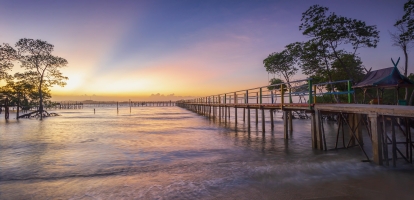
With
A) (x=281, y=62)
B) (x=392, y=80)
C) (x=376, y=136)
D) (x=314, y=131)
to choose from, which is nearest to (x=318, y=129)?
(x=314, y=131)

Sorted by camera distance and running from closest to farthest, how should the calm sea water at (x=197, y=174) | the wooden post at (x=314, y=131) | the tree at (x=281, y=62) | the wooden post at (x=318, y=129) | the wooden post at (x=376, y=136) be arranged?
the calm sea water at (x=197, y=174) < the wooden post at (x=376, y=136) < the wooden post at (x=318, y=129) < the wooden post at (x=314, y=131) < the tree at (x=281, y=62)

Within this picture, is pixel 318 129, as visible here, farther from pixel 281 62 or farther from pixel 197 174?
pixel 281 62

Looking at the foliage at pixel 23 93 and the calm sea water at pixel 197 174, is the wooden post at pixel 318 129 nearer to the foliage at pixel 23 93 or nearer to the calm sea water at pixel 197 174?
the calm sea water at pixel 197 174

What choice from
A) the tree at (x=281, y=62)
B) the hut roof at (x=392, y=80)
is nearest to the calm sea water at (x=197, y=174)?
the hut roof at (x=392, y=80)

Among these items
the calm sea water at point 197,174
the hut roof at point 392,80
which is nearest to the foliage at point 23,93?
the calm sea water at point 197,174

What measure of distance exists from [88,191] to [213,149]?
600 centimetres

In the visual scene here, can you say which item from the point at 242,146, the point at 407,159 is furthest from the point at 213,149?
the point at 407,159

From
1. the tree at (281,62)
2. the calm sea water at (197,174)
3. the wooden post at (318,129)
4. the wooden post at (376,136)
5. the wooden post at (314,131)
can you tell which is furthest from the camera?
the tree at (281,62)

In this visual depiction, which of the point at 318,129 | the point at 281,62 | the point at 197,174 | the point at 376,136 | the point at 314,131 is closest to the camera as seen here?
the point at 376,136

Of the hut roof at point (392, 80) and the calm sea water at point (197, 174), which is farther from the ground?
the hut roof at point (392, 80)

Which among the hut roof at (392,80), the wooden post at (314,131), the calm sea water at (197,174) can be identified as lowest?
the calm sea water at (197,174)

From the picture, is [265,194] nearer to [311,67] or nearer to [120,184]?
[120,184]

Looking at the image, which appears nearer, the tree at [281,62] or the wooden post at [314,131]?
the wooden post at [314,131]

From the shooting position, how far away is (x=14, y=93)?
109 ft
